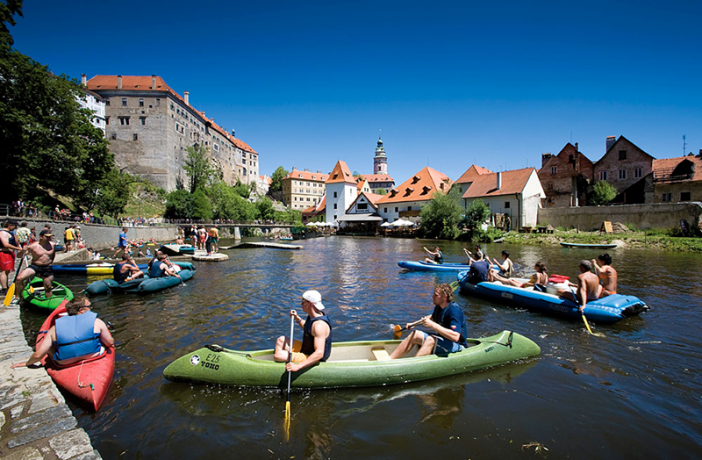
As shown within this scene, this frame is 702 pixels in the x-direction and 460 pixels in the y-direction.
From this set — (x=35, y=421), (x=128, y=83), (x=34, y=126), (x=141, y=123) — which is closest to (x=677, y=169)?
(x=35, y=421)

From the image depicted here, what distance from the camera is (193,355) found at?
20.2 feet

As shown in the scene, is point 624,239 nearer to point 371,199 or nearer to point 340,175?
point 371,199

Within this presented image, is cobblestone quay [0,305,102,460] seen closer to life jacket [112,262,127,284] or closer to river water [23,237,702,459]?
river water [23,237,702,459]

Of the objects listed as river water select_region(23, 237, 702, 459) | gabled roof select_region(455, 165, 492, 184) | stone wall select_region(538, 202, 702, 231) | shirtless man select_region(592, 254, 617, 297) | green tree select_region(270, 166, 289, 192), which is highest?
Result: green tree select_region(270, 166, 289, 192)

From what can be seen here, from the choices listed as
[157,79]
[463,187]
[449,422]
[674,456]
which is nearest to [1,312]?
[449,422]

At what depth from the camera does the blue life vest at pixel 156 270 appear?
1344 centimetres

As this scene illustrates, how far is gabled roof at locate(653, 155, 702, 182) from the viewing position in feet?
113

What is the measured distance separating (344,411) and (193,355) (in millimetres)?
2881

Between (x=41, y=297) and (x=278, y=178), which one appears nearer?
(x=41, y=297)

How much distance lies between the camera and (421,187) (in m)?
55.3

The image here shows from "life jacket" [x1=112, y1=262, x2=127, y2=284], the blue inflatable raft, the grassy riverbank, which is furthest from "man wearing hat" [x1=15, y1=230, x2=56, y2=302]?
the grassy riverbank

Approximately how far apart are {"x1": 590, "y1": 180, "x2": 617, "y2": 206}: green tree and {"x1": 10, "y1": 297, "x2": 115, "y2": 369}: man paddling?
50.9m

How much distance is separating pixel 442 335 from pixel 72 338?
6040 mm

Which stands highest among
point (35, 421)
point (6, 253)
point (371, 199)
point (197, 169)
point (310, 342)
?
point (197, 169)
